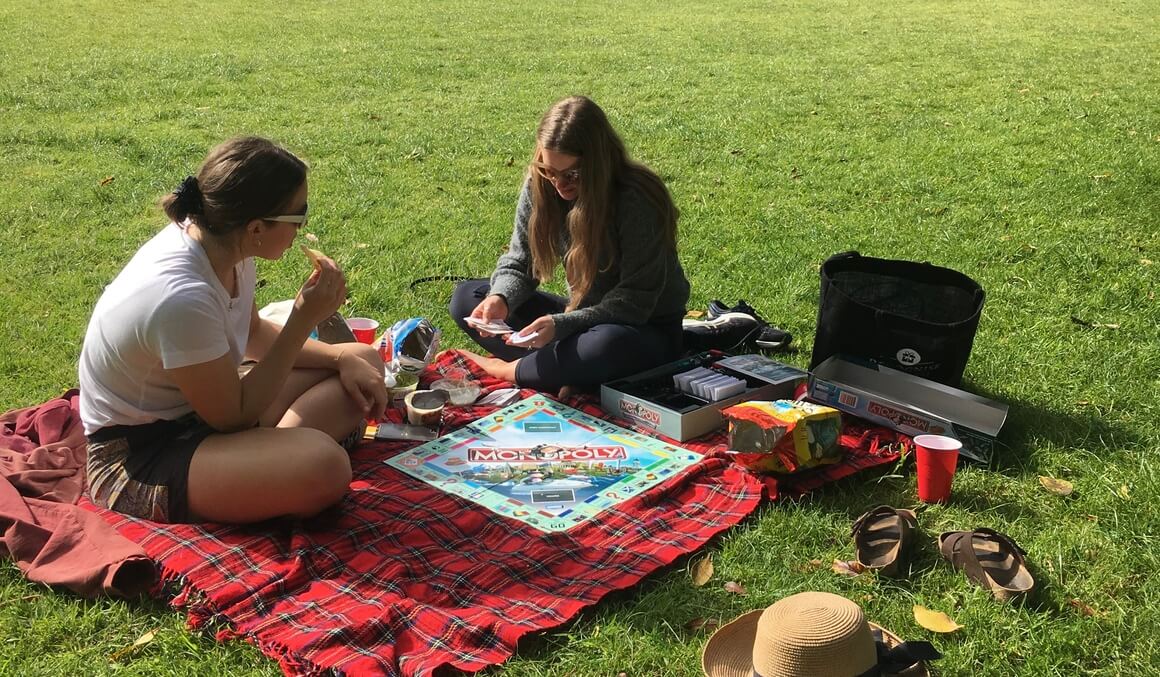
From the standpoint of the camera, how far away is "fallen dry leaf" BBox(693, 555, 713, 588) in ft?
11.3

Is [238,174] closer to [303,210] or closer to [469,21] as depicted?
[303,210]

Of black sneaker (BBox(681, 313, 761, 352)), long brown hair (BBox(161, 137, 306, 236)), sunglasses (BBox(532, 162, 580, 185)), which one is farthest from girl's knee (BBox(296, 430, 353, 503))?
black sneaker (BBox(681, 313, 761, 352))

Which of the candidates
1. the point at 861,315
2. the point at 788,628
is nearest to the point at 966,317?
the point at 861,315

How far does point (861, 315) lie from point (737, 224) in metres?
2.85

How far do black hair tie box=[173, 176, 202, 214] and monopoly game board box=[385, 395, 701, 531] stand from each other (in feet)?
4.31

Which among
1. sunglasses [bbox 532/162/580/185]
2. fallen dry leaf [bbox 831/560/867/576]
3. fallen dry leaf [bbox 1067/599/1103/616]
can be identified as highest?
sunglasses [bbox 532/162/580/185]

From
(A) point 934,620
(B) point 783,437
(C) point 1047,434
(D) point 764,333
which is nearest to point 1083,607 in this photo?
(A) point 934,620

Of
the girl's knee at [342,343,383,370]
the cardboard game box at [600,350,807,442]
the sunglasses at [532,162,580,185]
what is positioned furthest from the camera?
the sunglasses at [532,162,580,185]

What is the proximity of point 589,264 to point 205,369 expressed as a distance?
1.90 meters

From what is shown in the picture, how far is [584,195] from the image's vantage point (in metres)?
4.61

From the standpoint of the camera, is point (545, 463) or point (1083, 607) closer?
point (1083, 607)

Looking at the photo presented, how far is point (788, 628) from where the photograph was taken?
2424 mm

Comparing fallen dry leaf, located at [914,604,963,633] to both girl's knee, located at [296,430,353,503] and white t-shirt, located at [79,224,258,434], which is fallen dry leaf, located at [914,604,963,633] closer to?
girl's knee, located at [296,430,353,503]

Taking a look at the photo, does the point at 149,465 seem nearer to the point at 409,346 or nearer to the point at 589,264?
the point at 409,346
